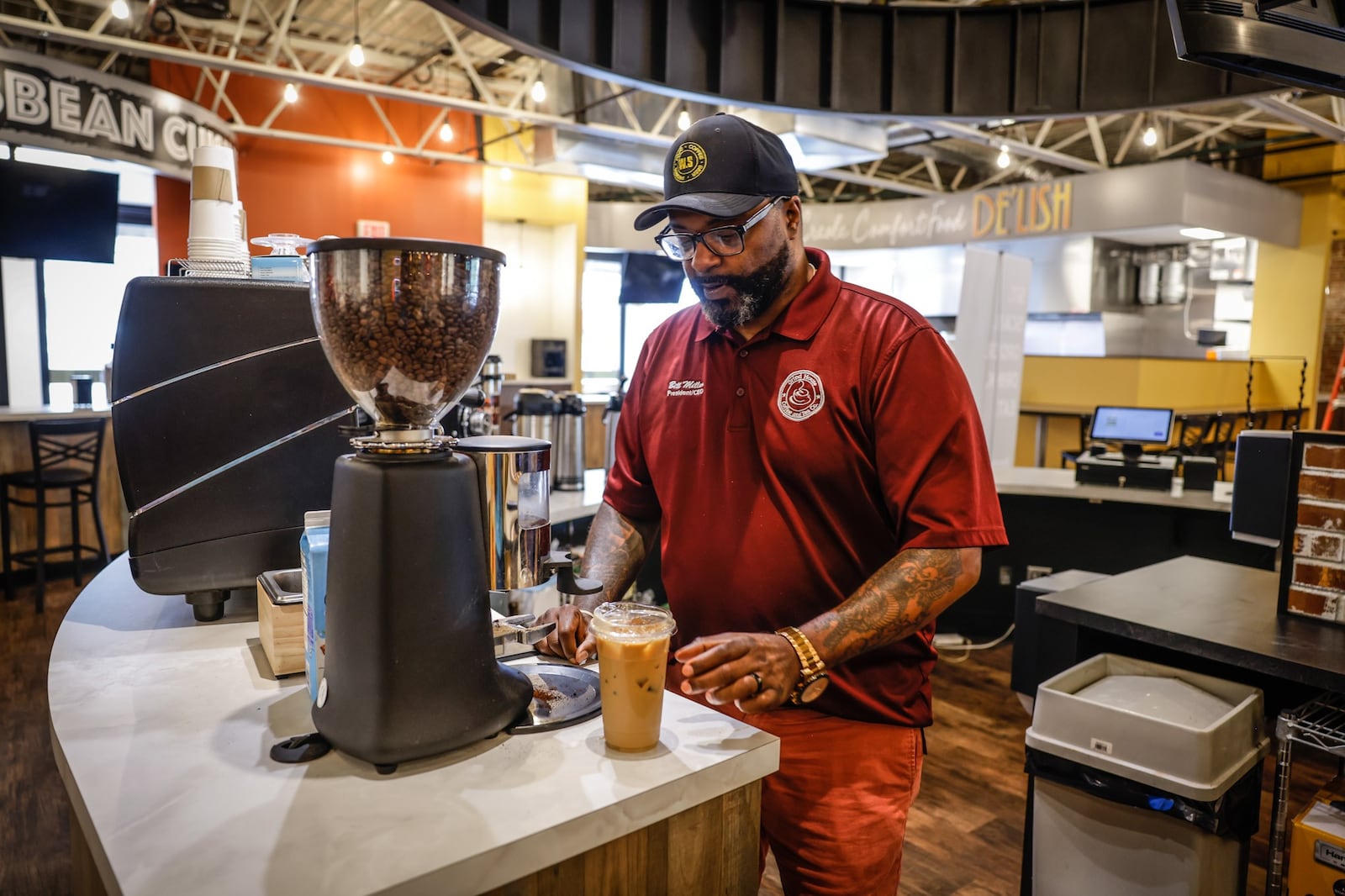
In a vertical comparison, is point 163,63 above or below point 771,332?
above

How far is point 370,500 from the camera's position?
0.94 meters

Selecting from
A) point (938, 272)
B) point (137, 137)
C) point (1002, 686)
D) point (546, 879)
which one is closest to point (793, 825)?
point (546, 879)

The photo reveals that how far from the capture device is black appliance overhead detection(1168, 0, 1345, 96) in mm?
1821

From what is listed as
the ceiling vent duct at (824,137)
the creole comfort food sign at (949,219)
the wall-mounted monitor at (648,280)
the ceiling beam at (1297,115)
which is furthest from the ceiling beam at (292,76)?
the ceiling beam at (1297,115)

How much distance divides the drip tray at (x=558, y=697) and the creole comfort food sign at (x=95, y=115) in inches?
264

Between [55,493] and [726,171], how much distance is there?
20.8 ft

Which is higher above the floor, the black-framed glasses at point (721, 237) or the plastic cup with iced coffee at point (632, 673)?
the black-framed glasses at point (721, 237)

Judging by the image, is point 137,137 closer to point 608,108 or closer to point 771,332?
point 608,108

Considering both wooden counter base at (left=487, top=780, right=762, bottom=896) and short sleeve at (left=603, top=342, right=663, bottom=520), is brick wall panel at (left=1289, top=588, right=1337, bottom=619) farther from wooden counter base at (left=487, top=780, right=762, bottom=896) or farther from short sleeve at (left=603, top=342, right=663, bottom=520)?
wooden counter base at (left=487, top=780, right=762, bottom=896)

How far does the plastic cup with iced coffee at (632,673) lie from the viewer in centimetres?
100

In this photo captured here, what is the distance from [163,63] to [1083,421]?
8896 mm

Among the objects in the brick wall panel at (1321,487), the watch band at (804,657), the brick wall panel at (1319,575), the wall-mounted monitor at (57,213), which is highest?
the wall-mounted monitor at (57,213)

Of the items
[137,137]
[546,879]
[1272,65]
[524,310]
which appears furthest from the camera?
[524,310]

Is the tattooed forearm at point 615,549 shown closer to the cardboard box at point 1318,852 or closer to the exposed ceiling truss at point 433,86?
the cardboard box at point 1318,852
